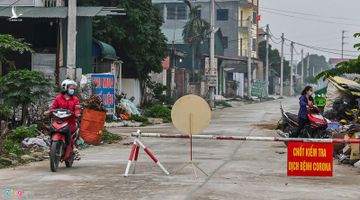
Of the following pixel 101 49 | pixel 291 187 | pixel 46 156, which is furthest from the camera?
pixel 101 49

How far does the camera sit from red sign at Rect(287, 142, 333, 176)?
11.6 metres

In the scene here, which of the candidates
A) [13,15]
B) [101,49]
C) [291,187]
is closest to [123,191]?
[291,187]

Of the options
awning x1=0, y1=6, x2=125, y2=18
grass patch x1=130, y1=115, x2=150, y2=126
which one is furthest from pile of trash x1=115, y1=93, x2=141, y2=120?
awning x1=0, y1=6, x2=125, y2=18

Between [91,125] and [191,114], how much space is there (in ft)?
22.4

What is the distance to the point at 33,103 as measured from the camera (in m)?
18.9

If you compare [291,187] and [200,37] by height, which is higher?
[200,37]

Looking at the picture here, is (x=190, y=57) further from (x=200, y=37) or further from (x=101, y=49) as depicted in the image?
(x=101, y=49)

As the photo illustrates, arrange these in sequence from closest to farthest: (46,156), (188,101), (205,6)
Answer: (188,101)
(46,156)
(205,6)

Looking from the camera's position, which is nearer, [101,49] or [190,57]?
[101,49]

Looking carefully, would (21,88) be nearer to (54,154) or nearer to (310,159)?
(54,154)

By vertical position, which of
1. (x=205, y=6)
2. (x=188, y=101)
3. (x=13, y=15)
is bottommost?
(x=188, y=101)

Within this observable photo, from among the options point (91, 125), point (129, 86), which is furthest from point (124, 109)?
point (91, 125)

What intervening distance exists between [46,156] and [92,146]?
3.08m

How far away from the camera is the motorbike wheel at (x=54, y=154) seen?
11914 millimetres
